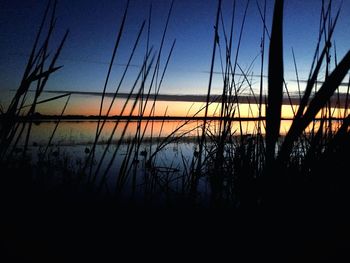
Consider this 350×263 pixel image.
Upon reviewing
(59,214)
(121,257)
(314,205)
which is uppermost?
(314,205)

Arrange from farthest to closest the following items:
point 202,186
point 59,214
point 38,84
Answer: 1. point 202,186
2. point 59,214
3. point 38,84

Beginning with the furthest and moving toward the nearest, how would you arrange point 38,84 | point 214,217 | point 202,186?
point 202,186 < point 214,217 < point 38,84

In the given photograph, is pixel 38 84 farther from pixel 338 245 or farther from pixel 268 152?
pixel 338 245

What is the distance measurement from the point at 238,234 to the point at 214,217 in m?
0.25

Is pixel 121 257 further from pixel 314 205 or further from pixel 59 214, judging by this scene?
pixel 59 214

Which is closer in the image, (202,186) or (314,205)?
(314,205)

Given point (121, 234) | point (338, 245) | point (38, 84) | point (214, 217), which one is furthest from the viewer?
point (121, 234)

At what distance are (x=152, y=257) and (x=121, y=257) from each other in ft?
0.44

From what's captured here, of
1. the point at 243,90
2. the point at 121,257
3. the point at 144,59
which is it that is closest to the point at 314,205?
the point at 121,257

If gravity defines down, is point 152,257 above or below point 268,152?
below

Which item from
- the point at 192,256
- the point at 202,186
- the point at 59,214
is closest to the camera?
the point at 192,256

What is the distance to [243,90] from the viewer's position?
1.80 m

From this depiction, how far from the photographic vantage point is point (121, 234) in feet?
4.41

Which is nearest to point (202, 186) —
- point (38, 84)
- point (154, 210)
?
point (154, 210)
